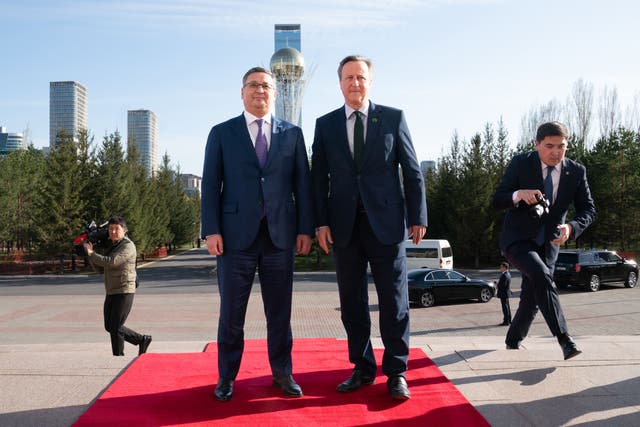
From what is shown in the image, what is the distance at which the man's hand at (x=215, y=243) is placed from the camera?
3393mm

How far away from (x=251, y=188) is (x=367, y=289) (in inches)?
41.2

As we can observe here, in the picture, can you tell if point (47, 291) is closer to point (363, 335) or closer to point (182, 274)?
point (182, 274)

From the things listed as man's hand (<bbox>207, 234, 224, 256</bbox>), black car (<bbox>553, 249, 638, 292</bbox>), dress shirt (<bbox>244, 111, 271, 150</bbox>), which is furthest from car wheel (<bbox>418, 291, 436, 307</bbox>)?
man's hand (<bbox>207, 234, 224, 256</bbox>)

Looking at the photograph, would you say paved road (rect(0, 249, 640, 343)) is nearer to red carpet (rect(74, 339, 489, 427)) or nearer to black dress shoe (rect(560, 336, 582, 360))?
red carpet (rect(74, 339, 489, 427))

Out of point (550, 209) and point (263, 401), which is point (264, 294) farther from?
point (550, 209)

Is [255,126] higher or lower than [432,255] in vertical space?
higher

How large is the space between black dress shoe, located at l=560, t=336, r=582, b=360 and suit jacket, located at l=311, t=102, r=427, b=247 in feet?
4.87

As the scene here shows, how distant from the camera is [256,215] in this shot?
11.1 feet

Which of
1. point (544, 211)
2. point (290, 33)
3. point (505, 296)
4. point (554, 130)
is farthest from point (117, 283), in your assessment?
point (290, 33)

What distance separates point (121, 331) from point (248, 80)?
12.3ft

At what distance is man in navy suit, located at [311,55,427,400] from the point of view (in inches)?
136

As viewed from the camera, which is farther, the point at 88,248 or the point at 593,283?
the point at 593,283

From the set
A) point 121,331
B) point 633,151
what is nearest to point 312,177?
point 121,331

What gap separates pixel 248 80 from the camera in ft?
11.7
